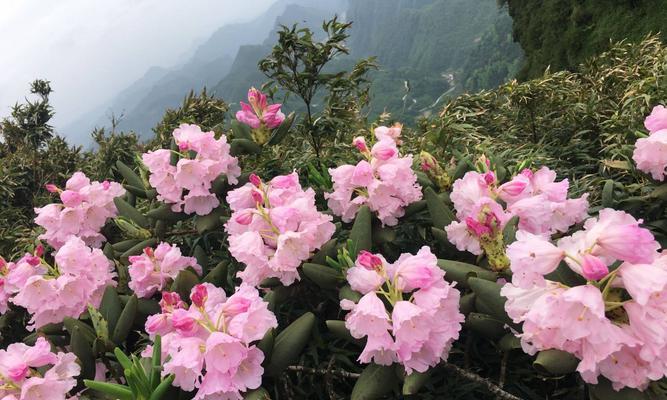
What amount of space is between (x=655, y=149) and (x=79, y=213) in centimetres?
218

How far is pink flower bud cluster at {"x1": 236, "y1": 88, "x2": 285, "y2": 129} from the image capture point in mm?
2115

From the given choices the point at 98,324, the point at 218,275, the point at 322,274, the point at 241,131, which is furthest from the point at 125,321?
the point at 241,131

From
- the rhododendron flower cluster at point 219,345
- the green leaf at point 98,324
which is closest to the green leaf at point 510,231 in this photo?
the rhododendron flower cluster at point 219,345

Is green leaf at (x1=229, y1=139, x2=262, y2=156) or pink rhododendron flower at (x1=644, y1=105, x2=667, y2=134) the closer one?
pink rhododendron flower at (x1=644, y1=105, x2=667, y2=134)

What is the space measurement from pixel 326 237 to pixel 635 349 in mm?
864

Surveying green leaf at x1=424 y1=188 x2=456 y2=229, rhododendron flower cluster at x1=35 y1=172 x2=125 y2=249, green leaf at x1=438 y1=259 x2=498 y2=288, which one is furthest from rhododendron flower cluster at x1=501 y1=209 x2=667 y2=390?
rhododendron flower cluster at x1=35 y1=172 x2=125 y2=249

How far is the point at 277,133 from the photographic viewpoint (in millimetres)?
2154

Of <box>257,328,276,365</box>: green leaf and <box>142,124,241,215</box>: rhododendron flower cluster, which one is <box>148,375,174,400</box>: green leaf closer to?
<box>257,328,276,365</box>: green leaf

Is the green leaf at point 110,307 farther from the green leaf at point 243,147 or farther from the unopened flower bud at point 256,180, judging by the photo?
the green leaf at point 243,147

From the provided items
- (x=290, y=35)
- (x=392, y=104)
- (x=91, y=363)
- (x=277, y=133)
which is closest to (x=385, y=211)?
(x=277, y=133)

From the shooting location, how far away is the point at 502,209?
55.8 inches

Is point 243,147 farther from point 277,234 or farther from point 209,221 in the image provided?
point 277,234

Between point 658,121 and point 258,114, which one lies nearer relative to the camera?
point 658,121

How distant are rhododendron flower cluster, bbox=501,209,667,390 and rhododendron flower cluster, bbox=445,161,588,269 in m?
0.28
